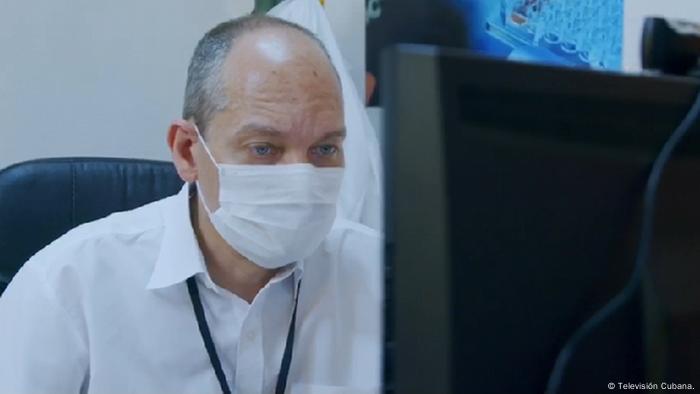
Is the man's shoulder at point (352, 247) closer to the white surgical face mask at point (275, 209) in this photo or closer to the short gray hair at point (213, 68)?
the white surgical face mask at point (275, 209)

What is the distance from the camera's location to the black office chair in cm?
144

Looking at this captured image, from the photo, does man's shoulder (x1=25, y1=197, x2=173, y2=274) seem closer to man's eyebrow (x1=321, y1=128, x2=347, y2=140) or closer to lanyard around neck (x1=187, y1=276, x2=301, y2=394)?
lanyard around neck (x1=187, y1=276, x2=301, y2=394)

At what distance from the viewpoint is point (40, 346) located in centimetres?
111

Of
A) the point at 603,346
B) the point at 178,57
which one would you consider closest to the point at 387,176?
the point at 603,346

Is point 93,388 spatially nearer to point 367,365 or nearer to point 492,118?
point 367,365

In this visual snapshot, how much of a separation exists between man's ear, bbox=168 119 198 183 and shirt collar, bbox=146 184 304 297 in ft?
0.10

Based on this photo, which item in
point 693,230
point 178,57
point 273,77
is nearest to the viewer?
point 693,230

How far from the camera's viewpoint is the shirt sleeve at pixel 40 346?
1.10 metres

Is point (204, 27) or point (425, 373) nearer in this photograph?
point (425, 373)

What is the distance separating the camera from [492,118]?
47 centimetres

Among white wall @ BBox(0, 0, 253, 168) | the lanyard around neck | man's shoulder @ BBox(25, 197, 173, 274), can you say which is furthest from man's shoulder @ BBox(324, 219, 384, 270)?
white wall @ BBox(0, 0, 253, 168)

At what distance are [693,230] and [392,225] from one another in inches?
9.2

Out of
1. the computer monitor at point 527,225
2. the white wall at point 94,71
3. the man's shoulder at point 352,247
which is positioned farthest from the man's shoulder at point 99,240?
the white wall at point 94,71

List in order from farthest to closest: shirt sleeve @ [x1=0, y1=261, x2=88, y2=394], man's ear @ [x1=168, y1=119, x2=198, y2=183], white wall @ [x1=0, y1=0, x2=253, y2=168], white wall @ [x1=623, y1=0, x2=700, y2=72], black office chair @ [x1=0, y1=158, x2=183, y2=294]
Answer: white wall @ [x1=0, y1=0, x2=253, y2=168]
white wall @ [x1=623, y1=0, x2=700, y2=72]
black office chair @ [x1=0, y1=158, x2=183, y2=294]
man's ear @ [x1=168, y1=119, x2=198, y2=183]
shirt sleeve @ [x1=0, y1=261, x2=88, y2=394]
